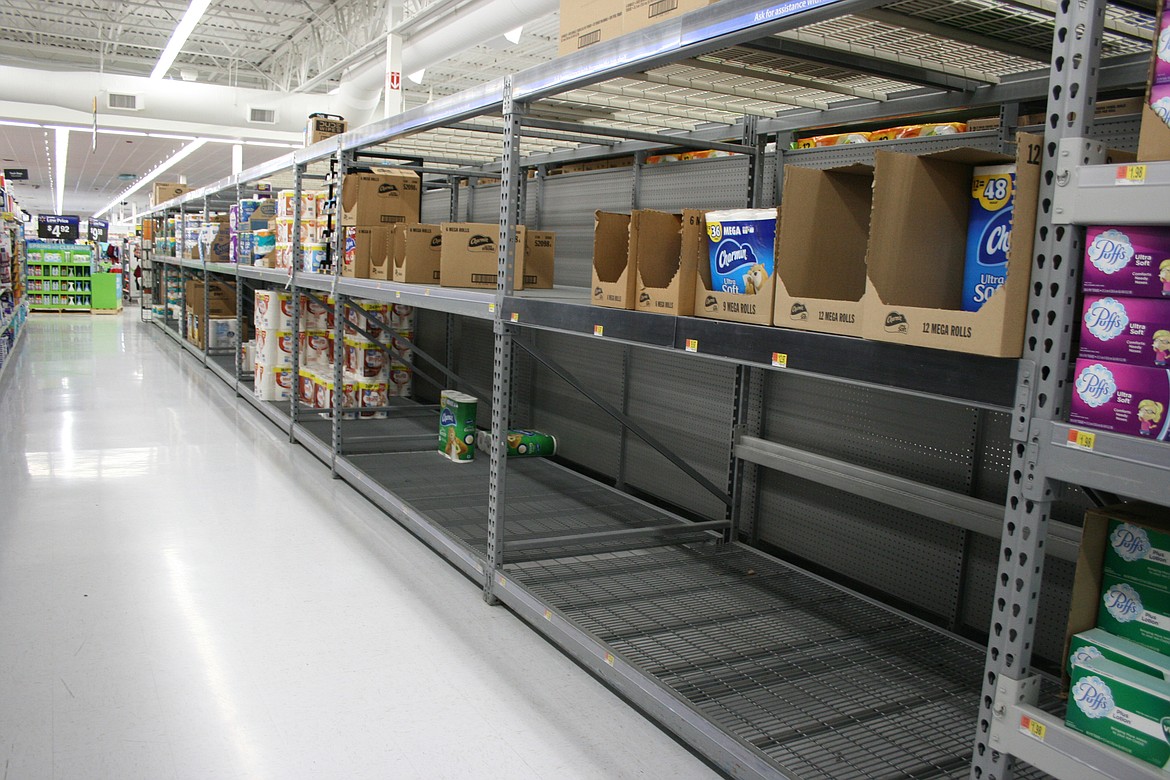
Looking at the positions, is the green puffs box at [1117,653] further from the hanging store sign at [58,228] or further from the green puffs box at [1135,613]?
the hanging store sign at [58,228]

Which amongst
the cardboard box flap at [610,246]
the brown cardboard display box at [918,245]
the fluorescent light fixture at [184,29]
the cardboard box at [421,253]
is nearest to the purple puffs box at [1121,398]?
the brown cardboard display box at [918,245]

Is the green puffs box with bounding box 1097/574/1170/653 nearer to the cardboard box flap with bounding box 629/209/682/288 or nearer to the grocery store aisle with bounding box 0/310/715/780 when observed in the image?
the grocery store aisle with bounding box 0/310/715/780

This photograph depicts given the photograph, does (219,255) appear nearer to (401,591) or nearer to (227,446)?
(227,446)

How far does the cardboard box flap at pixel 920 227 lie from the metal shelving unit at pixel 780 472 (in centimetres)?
14

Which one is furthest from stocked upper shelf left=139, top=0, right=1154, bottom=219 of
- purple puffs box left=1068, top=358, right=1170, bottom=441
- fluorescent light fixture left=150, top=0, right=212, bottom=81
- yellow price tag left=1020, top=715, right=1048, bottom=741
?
fluorescent light fixture left=150, top=0, right=212, bottom=81

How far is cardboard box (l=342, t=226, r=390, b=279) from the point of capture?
187 inches

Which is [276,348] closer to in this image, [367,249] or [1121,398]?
[367,249]

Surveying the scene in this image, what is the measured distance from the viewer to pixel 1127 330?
1305mm

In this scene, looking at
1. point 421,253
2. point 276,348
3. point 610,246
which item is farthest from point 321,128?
point 610,246

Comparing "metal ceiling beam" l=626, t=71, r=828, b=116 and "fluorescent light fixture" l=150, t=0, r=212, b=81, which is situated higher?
"fluorescent light fixture" l=150, t=0, r=212, b=81

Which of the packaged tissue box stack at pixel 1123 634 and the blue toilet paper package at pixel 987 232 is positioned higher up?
the blue toilet paper package at pixel 987 232

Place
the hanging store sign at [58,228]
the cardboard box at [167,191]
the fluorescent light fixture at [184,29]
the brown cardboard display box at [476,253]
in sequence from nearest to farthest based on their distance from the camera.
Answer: the brown cardboard display box at [476,253]
the fluorescent light fixture at [184,29]
the cardboard box at [167,191]
the hanging store sign at [58,228]

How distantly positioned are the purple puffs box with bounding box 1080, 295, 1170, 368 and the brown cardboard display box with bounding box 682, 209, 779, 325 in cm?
79

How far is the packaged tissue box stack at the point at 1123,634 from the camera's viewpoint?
53.1 inches
